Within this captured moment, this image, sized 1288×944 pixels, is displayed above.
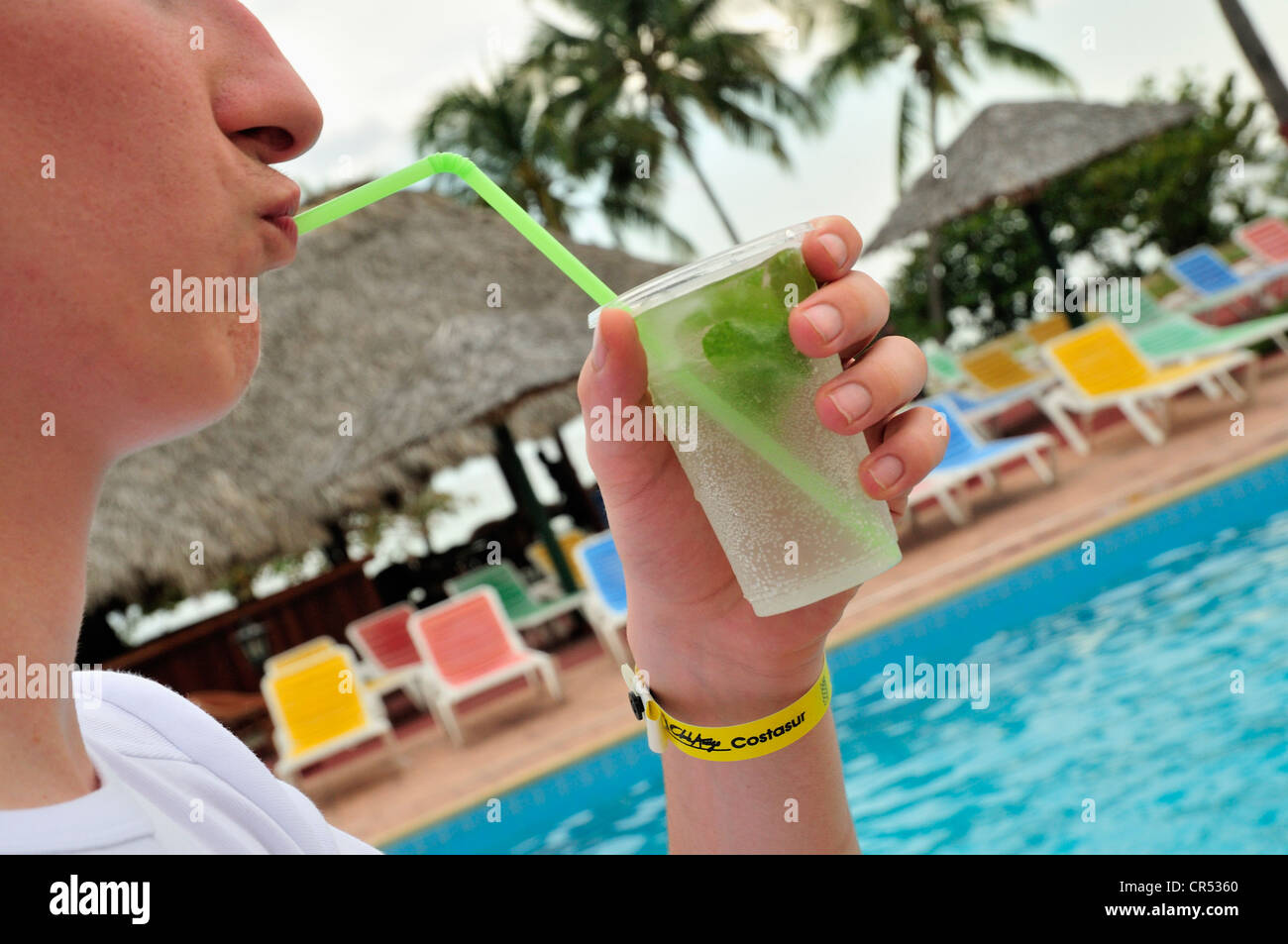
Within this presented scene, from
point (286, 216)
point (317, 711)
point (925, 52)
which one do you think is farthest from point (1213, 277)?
point (286, 216)

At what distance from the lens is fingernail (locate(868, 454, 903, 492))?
1171 millimetres

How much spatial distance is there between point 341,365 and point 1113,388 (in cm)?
902

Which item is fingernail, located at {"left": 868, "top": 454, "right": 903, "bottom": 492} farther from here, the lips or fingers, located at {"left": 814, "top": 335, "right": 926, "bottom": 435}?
the lips

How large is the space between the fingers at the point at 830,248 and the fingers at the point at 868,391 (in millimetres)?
98

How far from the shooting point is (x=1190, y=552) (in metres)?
6.62

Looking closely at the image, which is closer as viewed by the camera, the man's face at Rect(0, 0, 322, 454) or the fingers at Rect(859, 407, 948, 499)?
the man's face at Rect(0, 0, 322, 454)

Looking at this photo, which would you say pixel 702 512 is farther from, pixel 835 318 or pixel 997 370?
pixel 997 370

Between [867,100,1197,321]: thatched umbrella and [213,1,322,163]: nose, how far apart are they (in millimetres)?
13408

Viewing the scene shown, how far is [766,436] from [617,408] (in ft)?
0.54

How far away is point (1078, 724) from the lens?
4988mm

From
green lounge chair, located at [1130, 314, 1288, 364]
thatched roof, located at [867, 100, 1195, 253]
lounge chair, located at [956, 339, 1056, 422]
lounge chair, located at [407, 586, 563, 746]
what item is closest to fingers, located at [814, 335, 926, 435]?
lounge chair, located at [407, 586, 563, 746]

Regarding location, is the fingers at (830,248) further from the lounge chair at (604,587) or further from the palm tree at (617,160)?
the palm tree at (617,160)

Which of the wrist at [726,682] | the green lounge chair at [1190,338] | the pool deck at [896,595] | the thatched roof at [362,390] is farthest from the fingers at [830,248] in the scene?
the green lounge chair at [1190,338]

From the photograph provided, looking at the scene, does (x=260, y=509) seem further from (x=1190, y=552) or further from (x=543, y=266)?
(x=1190, y=552)
